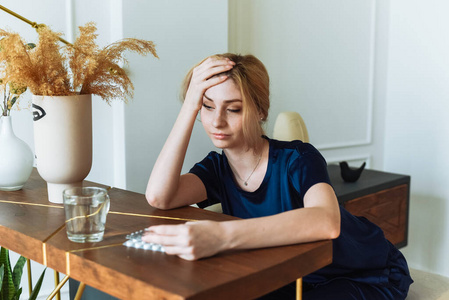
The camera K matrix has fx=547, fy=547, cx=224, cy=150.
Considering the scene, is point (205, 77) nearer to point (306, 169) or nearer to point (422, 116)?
point (306, 169)

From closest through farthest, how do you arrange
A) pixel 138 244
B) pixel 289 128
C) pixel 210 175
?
1. pixel 138 244
2. pixel 210 175
3. pixel 289 128

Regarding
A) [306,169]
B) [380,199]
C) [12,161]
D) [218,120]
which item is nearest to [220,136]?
[218,120]

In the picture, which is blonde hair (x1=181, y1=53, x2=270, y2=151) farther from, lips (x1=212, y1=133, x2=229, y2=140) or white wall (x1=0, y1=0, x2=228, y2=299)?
white wall (x1=0, y1=0, x2=228, y2=299)

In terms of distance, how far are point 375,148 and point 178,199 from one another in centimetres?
271

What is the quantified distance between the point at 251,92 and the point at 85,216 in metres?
0.68

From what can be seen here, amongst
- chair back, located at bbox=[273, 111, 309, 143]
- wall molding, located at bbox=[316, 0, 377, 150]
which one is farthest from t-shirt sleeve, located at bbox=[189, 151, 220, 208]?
wall molding, located at bbox=[316, 0, 377, 150]

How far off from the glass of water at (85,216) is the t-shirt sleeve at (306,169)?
61 centimetres

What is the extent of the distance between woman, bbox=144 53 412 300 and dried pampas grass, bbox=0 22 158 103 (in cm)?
26

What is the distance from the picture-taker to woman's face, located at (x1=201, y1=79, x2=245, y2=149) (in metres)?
1.67

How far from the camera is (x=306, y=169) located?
5.44 feet

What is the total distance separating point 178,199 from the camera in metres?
1.72

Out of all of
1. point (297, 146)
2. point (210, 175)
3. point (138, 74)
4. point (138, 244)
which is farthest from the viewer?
point (138, 74)

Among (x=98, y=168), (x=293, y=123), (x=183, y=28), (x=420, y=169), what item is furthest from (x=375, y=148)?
(x=98, y=168)

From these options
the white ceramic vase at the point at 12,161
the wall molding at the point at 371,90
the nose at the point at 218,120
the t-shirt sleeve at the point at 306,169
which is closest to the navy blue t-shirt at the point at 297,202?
the t-shirt sleeve at the point at 306,169
